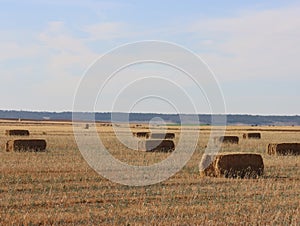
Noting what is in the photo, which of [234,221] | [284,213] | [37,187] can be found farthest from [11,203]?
[284,213]

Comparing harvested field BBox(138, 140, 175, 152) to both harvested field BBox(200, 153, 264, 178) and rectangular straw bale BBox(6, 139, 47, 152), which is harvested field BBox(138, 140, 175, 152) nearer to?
rectangular straw bale BBox(6, 139, 47, 152)

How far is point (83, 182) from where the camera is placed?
16516mm

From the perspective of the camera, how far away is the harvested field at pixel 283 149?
97.8 ft

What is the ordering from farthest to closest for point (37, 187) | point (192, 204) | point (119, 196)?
point (37, 187), point (119, 196), point (192, 204)

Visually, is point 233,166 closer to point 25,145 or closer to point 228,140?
point 25,145

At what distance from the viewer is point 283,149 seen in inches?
1179

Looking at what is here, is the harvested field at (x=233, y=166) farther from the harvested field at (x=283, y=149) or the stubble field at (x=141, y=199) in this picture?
the harvested field at (x=283, y=149)

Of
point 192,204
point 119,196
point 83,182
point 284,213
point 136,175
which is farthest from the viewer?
point 136,175

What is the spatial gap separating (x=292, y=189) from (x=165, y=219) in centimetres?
589

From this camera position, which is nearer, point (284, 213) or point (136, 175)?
point (284, 213)

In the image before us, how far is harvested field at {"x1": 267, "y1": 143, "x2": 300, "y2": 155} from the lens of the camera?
2980cm

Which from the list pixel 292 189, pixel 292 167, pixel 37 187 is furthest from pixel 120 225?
pixel 292 167

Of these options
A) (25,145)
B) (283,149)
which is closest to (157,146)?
(283,149)

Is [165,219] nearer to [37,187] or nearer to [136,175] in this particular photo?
[37,187]
